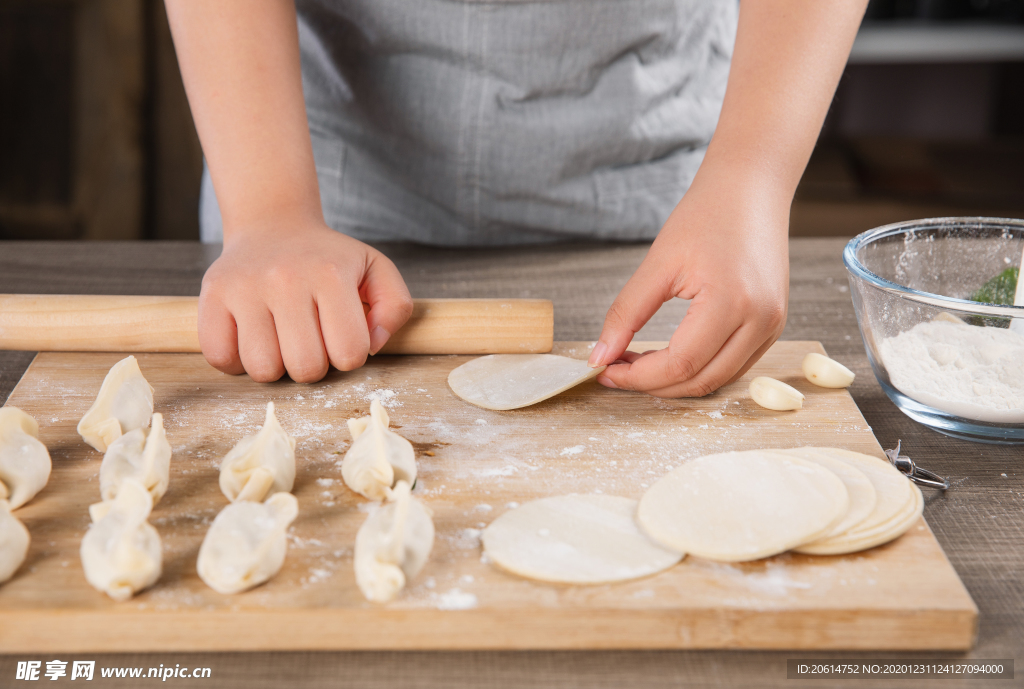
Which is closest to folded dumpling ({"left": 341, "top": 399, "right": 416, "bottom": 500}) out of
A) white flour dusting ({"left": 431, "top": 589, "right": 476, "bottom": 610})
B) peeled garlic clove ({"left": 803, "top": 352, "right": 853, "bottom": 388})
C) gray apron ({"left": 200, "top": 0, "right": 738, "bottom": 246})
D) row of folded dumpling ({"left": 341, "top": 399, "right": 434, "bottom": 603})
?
row of folded dumpling ({"left": 341, "top": 399, "right": 434, "bottom": 603})

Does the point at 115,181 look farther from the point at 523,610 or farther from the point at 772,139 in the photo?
the point at 523,610

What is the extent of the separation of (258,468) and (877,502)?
1.64 ft

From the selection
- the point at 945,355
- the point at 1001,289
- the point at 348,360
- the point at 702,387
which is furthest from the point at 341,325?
the point at 1001,289

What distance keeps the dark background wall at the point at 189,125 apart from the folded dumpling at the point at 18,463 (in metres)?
2.21

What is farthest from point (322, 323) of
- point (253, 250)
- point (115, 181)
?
point (115, 181)

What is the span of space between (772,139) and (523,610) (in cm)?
61

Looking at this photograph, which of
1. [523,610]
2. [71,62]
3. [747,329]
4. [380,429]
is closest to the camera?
[523,610]

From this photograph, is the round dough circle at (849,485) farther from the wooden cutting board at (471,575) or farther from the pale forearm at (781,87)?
the pale forearm at (781,87)

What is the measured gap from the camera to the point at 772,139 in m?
0.89

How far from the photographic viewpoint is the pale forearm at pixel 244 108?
932 mm

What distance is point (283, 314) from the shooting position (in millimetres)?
815

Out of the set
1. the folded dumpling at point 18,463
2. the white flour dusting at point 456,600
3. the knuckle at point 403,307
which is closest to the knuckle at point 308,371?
the knuckle at point 403,307

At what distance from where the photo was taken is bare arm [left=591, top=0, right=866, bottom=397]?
79cm

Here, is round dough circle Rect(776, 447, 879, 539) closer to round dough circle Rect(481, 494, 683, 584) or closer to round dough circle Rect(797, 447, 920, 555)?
round dough circle Rect(797, 447, 920, 555)
